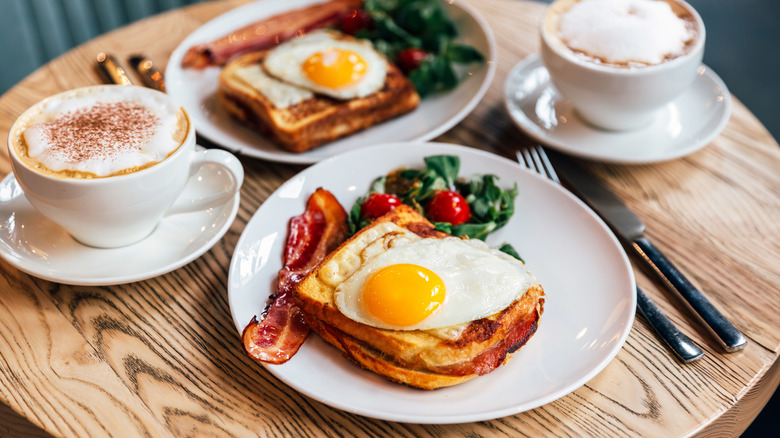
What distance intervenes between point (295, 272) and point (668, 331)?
1.12m

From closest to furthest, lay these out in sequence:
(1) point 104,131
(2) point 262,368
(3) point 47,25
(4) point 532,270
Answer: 1. (2) point 262,368
2. (1) point 104,131
3. (4) point 532,270
4. (3) point 47,25

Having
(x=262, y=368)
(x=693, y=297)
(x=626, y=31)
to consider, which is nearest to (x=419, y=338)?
(x=262, y=368)

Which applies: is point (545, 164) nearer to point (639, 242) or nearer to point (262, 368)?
point (639, 242)

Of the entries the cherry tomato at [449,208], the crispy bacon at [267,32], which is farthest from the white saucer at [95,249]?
the crispy bacon at [267,32]

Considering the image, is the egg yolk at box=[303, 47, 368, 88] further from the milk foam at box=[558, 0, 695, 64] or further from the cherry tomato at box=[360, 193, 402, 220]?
the milk foam at box=[558, 0, 695, 64]

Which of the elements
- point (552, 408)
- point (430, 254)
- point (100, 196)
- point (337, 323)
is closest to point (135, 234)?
point (100, 196)

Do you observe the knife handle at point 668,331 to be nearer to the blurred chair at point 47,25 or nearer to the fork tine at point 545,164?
the fork tine at point 545,164

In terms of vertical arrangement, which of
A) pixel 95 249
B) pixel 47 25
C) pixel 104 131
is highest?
pixel 104 131

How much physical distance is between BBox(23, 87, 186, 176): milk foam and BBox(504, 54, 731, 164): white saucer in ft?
4.66

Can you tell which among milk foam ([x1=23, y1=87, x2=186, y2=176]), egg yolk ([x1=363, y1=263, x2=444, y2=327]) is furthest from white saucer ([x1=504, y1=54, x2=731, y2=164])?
milk foam ([x1=23, y1=87, x2=186, y2=176])

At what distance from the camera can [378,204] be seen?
6.97 ft

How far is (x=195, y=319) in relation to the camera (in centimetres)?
195

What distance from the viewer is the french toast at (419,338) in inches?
62.9

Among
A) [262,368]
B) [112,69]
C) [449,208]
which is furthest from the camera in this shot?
[112,69]
